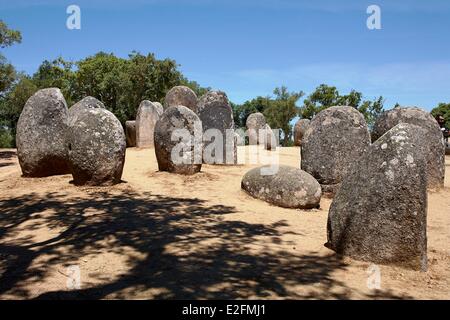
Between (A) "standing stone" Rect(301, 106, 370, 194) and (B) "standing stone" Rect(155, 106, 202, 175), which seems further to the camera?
(B) "standing stone" Rect(155, 106, 202, 175)

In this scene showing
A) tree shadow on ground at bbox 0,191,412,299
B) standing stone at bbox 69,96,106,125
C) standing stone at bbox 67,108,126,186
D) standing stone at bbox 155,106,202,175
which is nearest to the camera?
tree shadow on ground at bbox 0,191,412,299

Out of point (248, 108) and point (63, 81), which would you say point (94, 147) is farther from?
point (248, 108)

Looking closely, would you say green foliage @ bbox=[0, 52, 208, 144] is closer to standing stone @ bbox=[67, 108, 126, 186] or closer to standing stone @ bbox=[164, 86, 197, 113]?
standing stone @ bbox=[164, 86, 197, 113]

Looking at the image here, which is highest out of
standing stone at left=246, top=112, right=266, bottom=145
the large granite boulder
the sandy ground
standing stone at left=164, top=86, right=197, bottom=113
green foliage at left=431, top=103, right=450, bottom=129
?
green foliage at left=431, top=103, right=450, bottom=129

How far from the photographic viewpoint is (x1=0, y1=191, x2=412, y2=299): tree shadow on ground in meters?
4.16

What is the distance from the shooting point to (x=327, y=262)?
5.20 metres

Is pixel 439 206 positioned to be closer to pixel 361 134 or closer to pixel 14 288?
pixel 361 134

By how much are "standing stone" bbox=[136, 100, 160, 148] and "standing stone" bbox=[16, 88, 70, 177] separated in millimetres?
9314

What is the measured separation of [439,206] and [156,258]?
26.0 ft

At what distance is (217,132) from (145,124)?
6.54 metres

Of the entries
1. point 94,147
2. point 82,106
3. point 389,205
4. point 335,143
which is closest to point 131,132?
point 82,106

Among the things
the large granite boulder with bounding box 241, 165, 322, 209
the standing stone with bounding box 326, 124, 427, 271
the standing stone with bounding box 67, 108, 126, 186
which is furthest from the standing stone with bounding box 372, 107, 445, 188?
the standing stone with bounding box 67, 108, 126, 186
